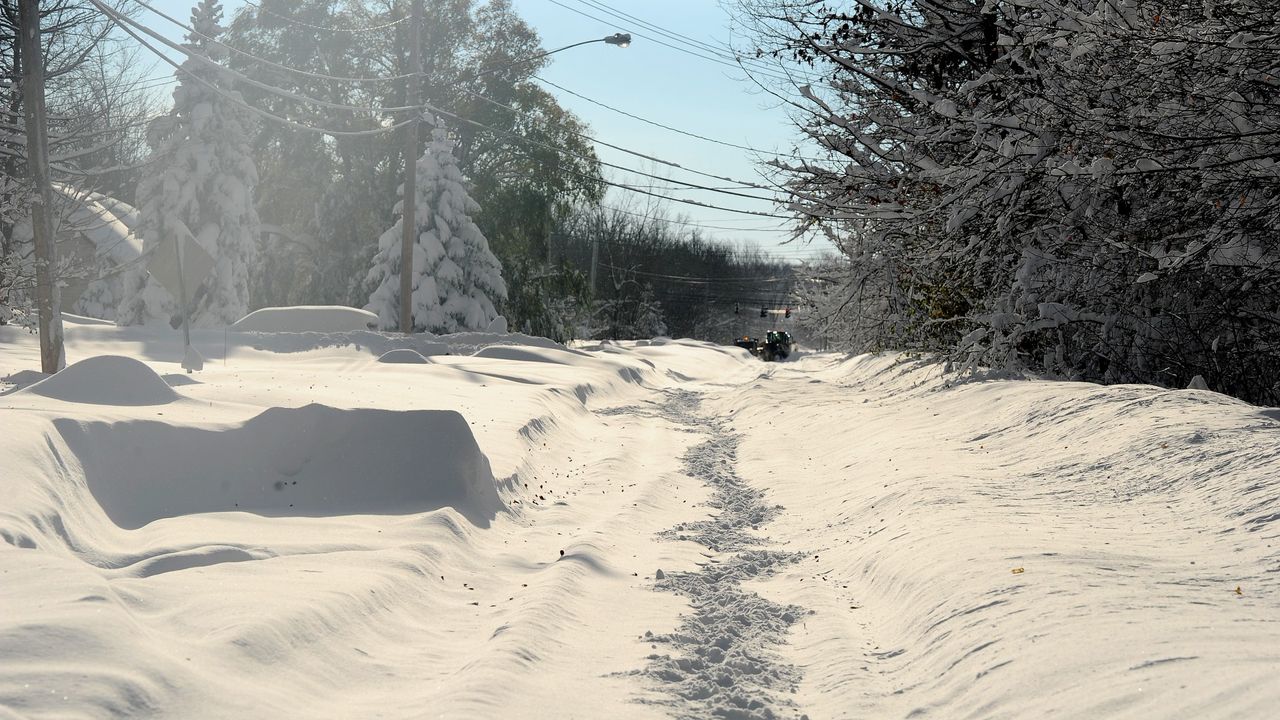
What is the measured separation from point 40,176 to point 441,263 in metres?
25.0

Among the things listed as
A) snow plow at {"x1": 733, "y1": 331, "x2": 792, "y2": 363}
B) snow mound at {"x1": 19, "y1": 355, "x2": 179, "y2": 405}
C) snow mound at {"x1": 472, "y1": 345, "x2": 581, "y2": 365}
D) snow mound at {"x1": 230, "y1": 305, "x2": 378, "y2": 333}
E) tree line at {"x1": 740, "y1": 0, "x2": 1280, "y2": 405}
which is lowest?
snow plow at {"x1": 733, "y1": 331, "x2": 792, "y2": 363}

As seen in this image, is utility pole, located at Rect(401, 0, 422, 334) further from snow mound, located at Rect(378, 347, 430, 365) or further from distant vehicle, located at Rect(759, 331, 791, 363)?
distant vehicle, located at Rect(759, 331, 791, 363)

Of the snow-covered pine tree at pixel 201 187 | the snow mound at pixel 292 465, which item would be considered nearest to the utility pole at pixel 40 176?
the snow mound at pixel 292 465

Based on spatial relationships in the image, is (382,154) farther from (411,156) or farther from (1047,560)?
(1047,560)

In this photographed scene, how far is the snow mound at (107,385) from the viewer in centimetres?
884

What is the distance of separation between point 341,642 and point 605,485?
5.64m

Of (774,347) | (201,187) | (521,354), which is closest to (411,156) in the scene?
(521,354)

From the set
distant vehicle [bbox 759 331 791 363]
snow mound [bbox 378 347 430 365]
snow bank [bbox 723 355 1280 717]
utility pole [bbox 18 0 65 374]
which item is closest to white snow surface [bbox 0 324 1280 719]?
snow bank [bbox 723 355 1280 717]

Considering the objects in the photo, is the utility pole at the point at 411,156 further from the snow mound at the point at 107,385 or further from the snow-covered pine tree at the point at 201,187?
the snow mound at the point at 107,385

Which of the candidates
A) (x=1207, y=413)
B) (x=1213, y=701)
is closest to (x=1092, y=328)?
(x=1207, y=413)

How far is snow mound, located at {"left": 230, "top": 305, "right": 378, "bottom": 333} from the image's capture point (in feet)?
94.1

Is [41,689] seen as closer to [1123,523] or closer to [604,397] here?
[1123,523]

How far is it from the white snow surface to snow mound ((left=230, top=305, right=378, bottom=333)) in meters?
17.7

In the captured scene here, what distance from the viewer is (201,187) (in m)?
35.6
